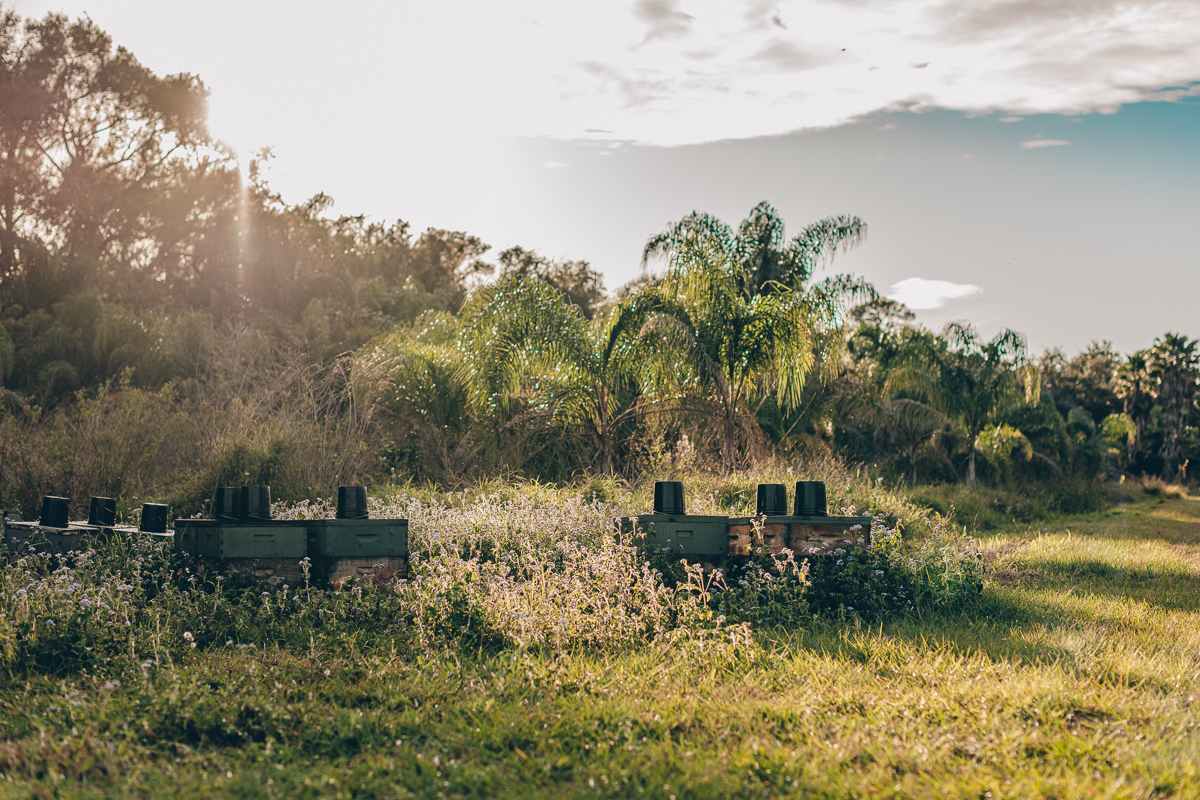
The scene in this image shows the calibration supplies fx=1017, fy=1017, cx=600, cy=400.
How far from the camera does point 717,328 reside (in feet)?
45.3

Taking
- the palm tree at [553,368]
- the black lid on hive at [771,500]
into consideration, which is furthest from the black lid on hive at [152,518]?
the palm tree at [553,368]

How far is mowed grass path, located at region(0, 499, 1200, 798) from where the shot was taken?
11.2 ft

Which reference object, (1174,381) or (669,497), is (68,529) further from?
(1174,381)

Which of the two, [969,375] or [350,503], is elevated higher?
[969,375]

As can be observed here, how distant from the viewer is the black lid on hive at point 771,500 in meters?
6.77

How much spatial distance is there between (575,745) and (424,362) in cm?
1156

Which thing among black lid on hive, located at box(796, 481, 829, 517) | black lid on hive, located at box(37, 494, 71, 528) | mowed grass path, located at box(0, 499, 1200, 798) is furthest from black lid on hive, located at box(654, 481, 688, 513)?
black lid on hive, located at box(37, 494, 71, 528)

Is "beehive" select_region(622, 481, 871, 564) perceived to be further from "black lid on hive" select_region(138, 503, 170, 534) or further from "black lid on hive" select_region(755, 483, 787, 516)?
"black lid on hive" select_region(138, 503, 170, 534)

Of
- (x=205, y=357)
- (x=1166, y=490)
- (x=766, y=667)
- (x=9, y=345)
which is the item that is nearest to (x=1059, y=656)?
(x=766, y=667)

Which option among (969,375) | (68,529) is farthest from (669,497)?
(969,375)

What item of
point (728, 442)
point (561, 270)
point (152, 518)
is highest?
point (561, 270)

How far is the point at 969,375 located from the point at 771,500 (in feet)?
54.6

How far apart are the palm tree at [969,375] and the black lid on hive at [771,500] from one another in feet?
49.0

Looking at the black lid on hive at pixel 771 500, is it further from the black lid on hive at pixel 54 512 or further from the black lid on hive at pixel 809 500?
the black lid on hive at pixel 54 512
